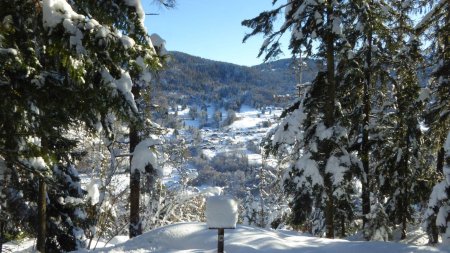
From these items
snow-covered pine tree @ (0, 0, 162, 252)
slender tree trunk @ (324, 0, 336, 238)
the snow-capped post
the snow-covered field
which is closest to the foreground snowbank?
the snow-covered field

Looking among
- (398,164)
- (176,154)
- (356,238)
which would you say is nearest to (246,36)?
(398,164)

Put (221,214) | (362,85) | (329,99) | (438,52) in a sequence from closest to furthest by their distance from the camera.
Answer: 1. (221,214)
2. (438,52)
3. (329,99)
4. (362,85)

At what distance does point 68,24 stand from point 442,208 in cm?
1011

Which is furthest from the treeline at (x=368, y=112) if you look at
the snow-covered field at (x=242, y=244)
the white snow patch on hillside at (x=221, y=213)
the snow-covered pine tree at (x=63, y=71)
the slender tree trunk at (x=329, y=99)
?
the snow-covered pine tree at (x=63, y=71)

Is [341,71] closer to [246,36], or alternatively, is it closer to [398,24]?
[398,24]

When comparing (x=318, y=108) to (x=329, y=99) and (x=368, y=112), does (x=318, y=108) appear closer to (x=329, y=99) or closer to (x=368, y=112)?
(x=329, y=99)

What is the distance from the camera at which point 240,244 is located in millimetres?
8180

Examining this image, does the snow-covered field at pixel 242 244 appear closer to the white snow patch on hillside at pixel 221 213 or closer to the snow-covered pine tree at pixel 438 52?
the white snow patch on hillside at pixel 221 213

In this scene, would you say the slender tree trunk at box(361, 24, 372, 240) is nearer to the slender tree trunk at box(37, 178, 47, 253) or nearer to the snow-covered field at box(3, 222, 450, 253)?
the snow-covered field at box(3, 222, 450, 253)

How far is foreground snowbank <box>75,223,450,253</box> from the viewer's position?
8023 millimetres

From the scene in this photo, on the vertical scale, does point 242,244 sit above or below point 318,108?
below

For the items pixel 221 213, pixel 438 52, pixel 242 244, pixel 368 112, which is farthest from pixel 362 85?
pixel 221 213

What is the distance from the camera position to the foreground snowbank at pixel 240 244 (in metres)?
8.02

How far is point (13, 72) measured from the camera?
223 inches
